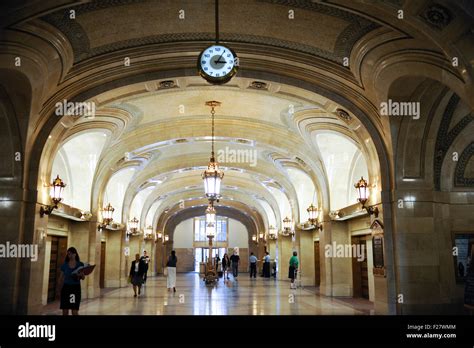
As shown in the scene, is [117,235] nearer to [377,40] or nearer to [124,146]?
[124,146]

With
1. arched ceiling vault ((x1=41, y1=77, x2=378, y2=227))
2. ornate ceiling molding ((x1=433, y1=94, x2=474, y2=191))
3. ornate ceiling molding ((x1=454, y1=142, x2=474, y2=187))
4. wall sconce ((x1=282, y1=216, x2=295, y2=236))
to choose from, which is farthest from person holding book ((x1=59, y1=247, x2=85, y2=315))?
wall sconce ((x1=282, y1=216, x2=295, y2=236))

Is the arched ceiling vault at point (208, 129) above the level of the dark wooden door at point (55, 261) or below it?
above

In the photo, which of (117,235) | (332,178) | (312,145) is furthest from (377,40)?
(117,235)

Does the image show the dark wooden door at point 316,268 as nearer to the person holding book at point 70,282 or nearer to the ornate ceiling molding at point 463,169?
the ornate ceiling molding at point 463,169

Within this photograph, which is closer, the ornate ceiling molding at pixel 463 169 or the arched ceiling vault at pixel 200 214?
the ornate ceiling molding at pixel 463 169

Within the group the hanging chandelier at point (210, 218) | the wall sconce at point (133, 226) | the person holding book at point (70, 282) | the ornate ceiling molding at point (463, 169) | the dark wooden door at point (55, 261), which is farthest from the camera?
the wall sconce at point (133, 226)

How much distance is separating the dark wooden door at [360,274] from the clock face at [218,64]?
27.8 feet

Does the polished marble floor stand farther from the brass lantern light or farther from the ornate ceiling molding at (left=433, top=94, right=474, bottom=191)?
the brass lantern light

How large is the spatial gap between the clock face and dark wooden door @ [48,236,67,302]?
27.4 feet

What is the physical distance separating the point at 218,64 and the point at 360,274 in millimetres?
9371

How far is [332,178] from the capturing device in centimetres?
1343

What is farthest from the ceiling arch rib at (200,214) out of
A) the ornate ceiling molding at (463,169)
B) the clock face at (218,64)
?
the clock face at (218,64)

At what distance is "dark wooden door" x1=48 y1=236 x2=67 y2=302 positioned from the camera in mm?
12258

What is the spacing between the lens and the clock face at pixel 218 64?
19.4 ft
